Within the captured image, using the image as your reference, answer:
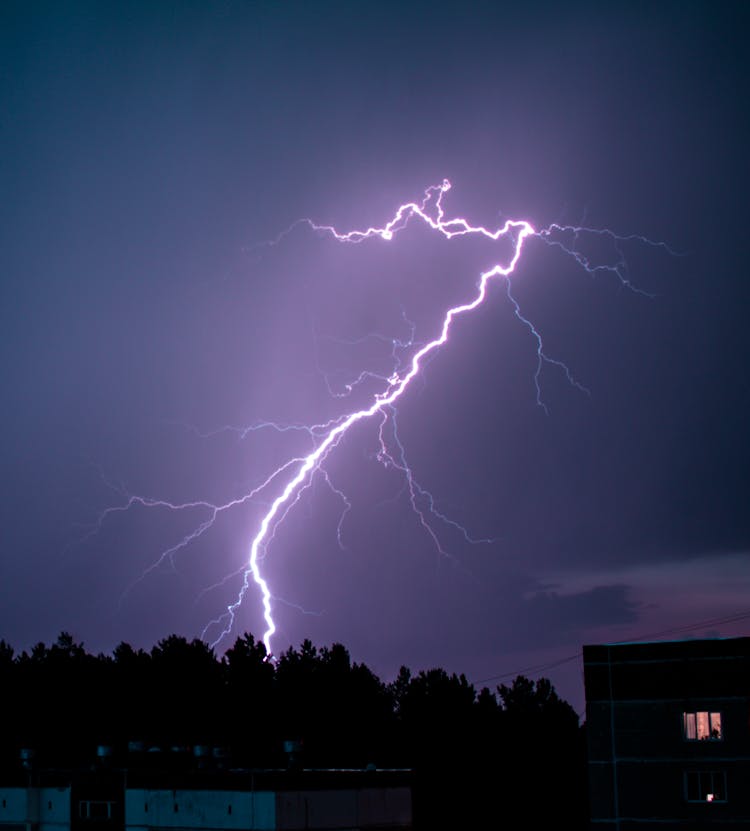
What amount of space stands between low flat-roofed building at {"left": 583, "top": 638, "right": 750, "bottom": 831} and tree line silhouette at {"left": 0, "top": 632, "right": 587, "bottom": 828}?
17694mm

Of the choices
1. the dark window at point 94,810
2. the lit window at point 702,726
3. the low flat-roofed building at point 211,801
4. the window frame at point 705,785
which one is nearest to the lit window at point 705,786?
the window frame at point 705,785

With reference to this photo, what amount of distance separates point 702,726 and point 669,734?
0.83m

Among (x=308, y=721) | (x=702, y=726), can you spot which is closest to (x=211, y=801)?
(x=702, y=726)

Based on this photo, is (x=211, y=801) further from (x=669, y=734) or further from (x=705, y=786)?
(x=705, y=786)

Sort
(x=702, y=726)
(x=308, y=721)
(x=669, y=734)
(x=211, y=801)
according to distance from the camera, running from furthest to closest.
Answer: (x=308, y=721), (x=669, y=734), (x=702, y=726), (x=211, y=801)

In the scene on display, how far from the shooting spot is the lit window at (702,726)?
3152 cm

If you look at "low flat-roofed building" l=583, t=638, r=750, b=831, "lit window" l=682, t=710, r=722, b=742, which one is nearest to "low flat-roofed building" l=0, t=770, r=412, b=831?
"low flat-roofed building" l=583, t=638, r=750, b=831

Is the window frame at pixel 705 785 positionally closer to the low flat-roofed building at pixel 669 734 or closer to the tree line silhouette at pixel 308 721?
the low flat-roofed building at pixel 669 734

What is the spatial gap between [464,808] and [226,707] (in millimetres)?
18011

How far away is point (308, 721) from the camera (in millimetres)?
62156

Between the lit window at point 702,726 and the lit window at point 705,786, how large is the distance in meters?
0.81

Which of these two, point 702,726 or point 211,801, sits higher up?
point 702,726

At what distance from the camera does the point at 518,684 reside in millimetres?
92750

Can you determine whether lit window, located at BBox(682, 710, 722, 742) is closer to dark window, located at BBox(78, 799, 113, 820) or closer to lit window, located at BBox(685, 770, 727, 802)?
lit window, located at BBox(685, 770, 727, 802)
